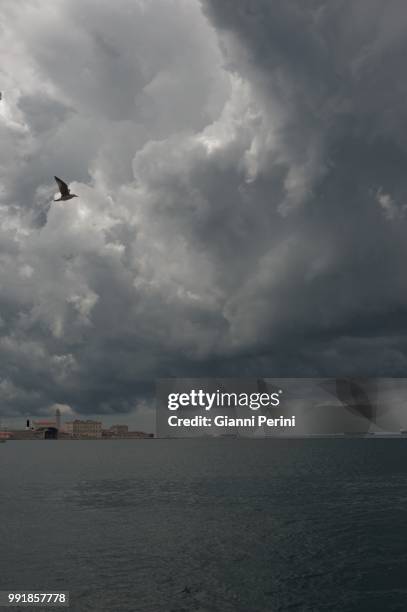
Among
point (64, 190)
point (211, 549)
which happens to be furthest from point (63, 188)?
point (211, 549)

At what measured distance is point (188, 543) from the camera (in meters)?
48.0

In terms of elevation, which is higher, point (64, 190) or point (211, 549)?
point (64, 190)

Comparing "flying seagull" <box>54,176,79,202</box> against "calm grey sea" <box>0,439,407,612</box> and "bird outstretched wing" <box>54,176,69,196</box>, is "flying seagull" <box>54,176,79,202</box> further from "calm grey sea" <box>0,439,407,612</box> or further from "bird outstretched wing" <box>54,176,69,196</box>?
"calm grey sea" <box>0,439,407,612</box>

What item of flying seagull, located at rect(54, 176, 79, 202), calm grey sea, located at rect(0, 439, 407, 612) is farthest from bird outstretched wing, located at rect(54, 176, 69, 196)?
calm grey sea, located at rect(0, 439, 407, 612)

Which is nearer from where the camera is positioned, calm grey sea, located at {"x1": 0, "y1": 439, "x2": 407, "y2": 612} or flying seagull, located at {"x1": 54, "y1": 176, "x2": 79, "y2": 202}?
flying seagull, located at {"x1": 54, "y1": 176, "x2": 79, "y2": 202}

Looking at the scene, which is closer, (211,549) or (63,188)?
(63,188)

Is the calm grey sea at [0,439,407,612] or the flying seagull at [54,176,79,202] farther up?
the flying seagull at [54,176,79,202]

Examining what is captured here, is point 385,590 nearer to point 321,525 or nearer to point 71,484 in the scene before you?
point 321,525

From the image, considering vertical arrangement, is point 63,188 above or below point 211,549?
above

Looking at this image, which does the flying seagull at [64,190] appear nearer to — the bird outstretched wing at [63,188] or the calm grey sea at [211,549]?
the bird outstretched wing at [63,188]

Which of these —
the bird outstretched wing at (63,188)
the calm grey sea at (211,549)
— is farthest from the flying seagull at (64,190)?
the calm grey sea at (211,549)

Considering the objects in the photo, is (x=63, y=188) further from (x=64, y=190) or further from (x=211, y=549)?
(x=211, y=549)

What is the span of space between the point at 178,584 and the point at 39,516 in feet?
107

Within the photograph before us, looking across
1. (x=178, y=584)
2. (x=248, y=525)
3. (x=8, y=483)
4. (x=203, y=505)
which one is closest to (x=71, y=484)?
(x=8, y=483)
